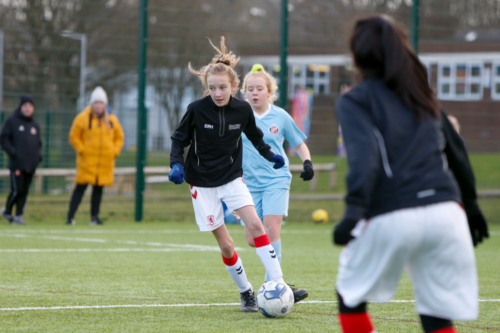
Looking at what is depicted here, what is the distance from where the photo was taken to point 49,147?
12820mm

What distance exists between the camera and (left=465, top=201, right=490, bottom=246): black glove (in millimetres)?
2930

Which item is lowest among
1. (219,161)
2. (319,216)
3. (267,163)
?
(319,216)

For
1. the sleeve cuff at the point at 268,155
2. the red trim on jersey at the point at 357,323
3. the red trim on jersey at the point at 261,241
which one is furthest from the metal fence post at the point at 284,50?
the red trim on jersey at the point at 357,323

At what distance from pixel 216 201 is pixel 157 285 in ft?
4.60

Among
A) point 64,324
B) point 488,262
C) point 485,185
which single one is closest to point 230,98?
point 64,324

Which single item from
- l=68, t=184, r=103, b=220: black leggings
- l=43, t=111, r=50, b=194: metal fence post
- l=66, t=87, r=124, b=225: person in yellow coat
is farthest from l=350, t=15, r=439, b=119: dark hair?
l=43, t=111, r=50, b=194: metal fence post

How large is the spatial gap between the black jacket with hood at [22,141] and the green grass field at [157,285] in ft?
4.71

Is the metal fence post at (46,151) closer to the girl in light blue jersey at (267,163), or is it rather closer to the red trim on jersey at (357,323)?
the girl in light blue jersey at (267,163)

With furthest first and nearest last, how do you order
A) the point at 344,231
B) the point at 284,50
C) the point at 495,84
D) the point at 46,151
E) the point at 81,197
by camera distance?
1. the point at 495,84
2. the point at 46,151
3. the point at 284,50
4. the point at 81,197
5. the point at 344,231

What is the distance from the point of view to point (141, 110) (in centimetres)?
1227

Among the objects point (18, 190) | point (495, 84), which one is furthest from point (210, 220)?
point (495, 84)

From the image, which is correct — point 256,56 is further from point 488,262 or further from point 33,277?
point 33,277

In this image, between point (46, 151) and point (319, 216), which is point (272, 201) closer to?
point (319, 216)

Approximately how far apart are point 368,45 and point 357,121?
12.6 inches
